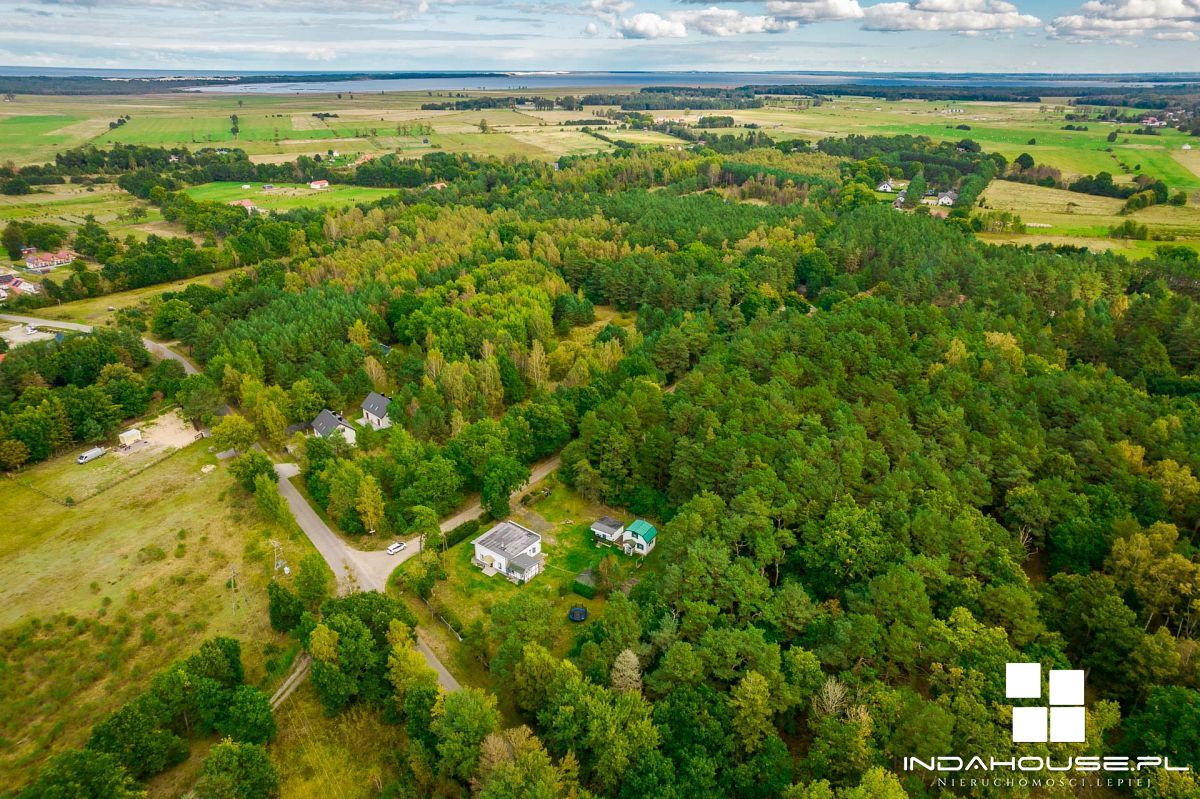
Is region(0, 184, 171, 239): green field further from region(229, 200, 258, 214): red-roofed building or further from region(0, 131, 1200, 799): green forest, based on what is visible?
region(0, 131, 1200, 799): green forest

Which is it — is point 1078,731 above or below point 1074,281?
below

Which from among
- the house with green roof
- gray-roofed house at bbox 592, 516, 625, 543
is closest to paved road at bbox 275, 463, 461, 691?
gray-roofed house at bbox 592, 516, 625, 543

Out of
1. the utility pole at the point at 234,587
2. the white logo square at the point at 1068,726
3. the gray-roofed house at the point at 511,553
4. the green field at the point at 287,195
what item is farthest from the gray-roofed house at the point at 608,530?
the green field at the point at 287,195

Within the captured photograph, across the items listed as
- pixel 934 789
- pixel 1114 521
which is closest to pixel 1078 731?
pixel 934 789

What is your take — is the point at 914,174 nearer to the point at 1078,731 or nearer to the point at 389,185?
the point at 389,185

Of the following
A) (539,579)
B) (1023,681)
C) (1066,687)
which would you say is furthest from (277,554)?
(1066,687)

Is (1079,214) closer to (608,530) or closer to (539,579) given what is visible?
(608,530)

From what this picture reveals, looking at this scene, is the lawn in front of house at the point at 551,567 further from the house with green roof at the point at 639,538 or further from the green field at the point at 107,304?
the green field at the point at 107,304
